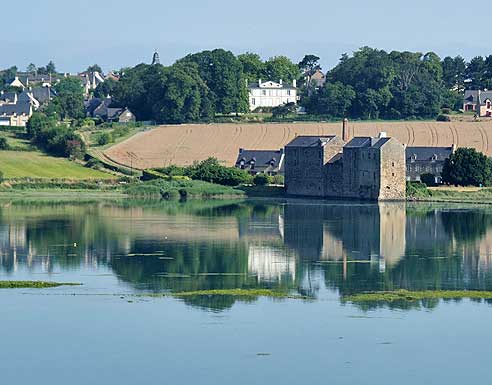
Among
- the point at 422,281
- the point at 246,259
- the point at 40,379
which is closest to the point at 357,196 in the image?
the point at 246,259

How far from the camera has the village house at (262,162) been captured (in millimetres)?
85812

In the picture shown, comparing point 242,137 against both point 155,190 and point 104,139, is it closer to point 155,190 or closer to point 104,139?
point 104,139

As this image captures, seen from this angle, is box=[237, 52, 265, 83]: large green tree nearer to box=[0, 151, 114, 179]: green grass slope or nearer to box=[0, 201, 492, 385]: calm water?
box=[0, 151, 114, 179]: green grass slope

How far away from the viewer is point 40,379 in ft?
84.0

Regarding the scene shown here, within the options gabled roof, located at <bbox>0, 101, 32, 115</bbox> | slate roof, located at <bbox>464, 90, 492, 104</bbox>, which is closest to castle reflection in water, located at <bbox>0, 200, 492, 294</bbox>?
slate roof, located at <bbox>464, 90, 492, 104</bbox>

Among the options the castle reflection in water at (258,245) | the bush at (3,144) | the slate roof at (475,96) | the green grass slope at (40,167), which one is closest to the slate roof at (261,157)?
the green grass slope at (40,167)

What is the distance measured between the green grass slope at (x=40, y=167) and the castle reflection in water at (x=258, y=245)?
49.0ft

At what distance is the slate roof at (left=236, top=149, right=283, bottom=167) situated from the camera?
86.2 m

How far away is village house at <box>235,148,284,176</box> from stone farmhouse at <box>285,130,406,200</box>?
24.2 ft

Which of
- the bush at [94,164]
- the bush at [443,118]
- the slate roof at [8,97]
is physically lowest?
the bush at [94,164]

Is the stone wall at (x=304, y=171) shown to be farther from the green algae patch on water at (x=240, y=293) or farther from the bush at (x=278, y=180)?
the green algae patch on water at (x=240, y=293)

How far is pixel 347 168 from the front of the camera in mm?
73500

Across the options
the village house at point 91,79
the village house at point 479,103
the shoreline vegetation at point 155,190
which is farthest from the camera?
the village house at point 91,79

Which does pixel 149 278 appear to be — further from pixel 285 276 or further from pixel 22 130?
pixel 22 130
